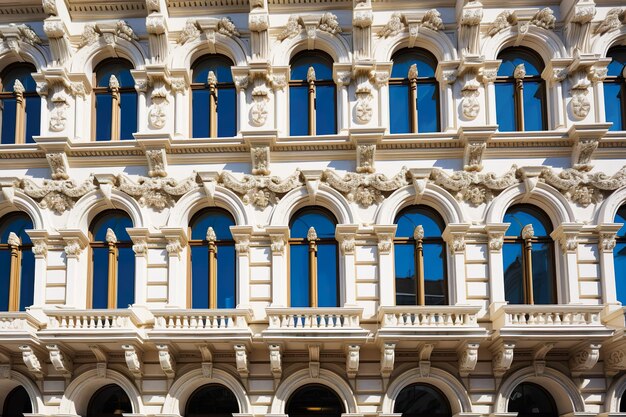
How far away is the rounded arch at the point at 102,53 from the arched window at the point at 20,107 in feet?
4.91

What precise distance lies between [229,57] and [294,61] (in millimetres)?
1726

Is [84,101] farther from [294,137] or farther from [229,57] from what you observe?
[294,137]

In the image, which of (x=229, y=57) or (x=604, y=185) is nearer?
(x=604, y=185)

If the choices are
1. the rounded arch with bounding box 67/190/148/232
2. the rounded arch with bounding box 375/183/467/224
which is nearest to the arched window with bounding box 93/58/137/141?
the rounded arch with bounding box 67/190/148/232

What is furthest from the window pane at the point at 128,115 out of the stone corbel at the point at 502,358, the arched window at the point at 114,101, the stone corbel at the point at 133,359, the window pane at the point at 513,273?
the stone corbel at the point at 502,358

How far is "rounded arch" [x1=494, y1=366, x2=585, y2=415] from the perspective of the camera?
20.3 m

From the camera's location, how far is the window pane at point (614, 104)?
22453 mm

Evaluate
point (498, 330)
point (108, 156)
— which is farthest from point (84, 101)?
point (498, 330)

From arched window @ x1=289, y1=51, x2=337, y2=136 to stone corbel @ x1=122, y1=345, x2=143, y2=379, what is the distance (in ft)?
22.3

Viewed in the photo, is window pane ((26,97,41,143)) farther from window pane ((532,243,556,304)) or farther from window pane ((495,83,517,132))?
window pane ((532,243,556,304))

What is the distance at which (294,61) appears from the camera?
2325cm

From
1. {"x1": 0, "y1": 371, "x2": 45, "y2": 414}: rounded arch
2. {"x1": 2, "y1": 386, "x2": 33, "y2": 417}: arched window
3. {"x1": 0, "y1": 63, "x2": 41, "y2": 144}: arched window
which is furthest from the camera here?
{"x1": 0, "y1": 63, "x2": 41, "y2": 144}: arched window

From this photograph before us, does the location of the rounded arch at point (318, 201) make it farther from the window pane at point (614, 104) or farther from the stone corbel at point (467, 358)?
the window pane at point (614, 104)

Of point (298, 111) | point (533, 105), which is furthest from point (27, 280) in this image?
point (533, 105)
